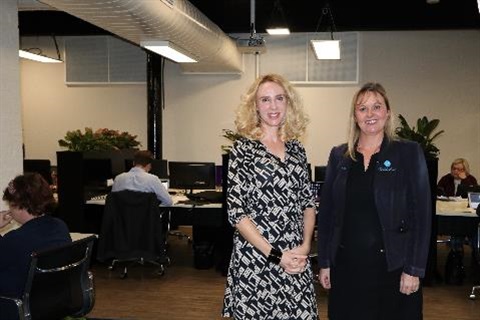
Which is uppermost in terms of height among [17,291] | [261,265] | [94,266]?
[261,265]

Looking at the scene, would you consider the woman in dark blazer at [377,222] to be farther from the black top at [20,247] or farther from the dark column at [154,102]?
the dark column at [154,102]

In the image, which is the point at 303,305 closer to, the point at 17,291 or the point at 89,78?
the point at 17,291

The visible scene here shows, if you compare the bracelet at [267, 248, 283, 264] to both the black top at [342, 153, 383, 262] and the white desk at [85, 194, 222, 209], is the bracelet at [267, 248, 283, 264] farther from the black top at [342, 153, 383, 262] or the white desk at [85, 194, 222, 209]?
the white desk at [85, 194, 222, 209]

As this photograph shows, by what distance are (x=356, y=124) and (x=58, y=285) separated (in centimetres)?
184

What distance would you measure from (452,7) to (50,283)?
6841 millimetres

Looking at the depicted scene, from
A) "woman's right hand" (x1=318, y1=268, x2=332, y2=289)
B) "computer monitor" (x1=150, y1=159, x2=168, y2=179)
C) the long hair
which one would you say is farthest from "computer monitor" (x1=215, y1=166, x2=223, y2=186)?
"woman's right hand" (x1=318, y1=268, x2=332, y2=289)

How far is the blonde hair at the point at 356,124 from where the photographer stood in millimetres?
2418

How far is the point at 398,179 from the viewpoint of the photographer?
235 centimetres

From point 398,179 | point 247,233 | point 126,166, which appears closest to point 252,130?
point 247,233

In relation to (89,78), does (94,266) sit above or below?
below

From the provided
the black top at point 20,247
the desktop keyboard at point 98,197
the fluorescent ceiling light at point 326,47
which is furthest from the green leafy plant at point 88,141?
the black top at point 20,247

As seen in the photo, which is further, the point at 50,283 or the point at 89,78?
the point at 89,78

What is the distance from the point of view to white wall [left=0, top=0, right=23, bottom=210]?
4.28 metres

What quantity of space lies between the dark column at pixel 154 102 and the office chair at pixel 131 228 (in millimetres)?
3827
